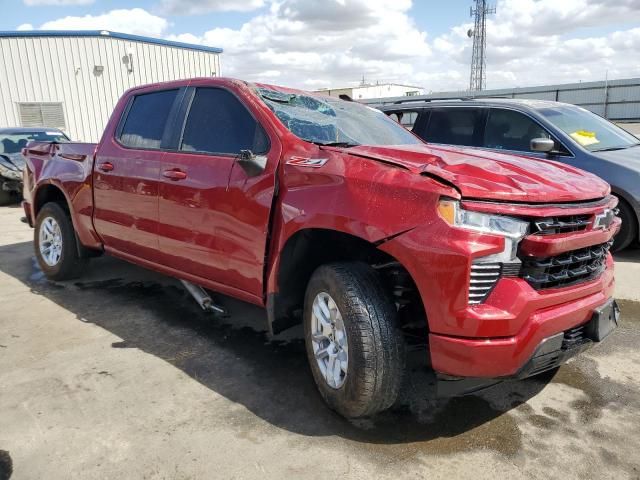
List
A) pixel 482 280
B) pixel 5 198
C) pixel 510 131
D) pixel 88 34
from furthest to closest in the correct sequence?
pixel 88 34, pixel 5 198, pixel 510 131, pixel 482 280

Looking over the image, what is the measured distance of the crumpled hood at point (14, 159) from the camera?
34.2ft

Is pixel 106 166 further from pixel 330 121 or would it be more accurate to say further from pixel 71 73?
pixel 71 73

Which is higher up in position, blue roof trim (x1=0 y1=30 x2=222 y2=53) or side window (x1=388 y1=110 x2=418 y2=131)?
blue roof trim (x1=0 y1=30 x2=222 y2=53)

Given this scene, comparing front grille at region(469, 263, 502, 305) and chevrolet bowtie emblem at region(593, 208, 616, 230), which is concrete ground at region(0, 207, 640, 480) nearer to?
front grille at region(469, 263, 502, 305)

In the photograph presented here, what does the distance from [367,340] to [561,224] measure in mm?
1036

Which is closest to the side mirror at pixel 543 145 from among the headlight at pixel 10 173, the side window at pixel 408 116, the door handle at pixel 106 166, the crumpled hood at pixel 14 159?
the side window at pixel 408 116

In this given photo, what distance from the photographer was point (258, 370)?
11.1 ft

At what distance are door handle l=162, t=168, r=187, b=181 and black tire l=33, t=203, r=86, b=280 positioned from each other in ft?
5.99

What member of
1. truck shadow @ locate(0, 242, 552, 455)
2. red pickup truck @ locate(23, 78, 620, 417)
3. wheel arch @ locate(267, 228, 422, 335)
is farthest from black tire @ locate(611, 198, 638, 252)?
wheel arch @ locate(267, 228, 422, 335)

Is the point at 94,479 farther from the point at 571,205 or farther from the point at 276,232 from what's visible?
the point at 571,205

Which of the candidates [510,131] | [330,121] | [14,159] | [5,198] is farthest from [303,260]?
[5,198]

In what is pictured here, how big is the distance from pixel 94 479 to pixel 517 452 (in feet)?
6.41

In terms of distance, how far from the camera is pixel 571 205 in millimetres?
2512

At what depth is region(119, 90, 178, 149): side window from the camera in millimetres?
4039
